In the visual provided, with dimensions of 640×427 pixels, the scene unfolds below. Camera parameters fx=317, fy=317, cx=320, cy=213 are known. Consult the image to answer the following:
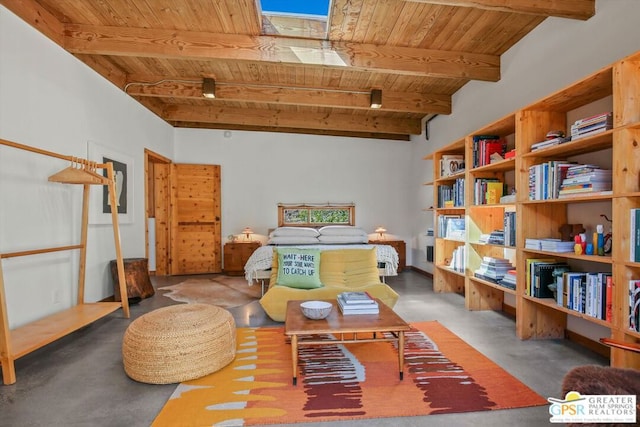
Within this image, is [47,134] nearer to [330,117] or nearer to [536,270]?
[330,117]

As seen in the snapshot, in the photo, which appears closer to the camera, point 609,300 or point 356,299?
point 609,300

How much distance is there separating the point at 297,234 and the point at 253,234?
106 cm

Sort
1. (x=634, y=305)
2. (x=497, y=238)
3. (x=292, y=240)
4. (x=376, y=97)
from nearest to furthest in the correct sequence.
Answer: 1. (x=634, y=305)
2. (x=497, y=238)
3. (x=376, y=97)
4. (x=292, y=240)

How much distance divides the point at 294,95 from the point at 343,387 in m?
3.85

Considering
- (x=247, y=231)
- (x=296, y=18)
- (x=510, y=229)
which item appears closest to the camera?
(x=510, y=229)

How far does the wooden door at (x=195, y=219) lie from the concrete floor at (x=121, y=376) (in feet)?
7.95

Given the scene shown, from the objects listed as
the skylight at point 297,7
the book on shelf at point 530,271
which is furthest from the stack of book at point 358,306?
the skylight at point 297,7

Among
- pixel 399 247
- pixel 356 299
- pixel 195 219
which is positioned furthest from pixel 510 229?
→ pixel 195 219

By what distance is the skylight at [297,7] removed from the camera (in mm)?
2875

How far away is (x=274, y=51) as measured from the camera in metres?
3.28

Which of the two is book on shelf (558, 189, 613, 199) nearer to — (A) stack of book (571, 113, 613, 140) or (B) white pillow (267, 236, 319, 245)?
(A) stack of book (571, 113, 613, 140)

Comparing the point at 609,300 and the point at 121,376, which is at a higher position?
the point at 609,300

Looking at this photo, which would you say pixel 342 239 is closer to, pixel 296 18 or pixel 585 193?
pixel 296 18

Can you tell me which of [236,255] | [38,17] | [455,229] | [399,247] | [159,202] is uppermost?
[38,17]
